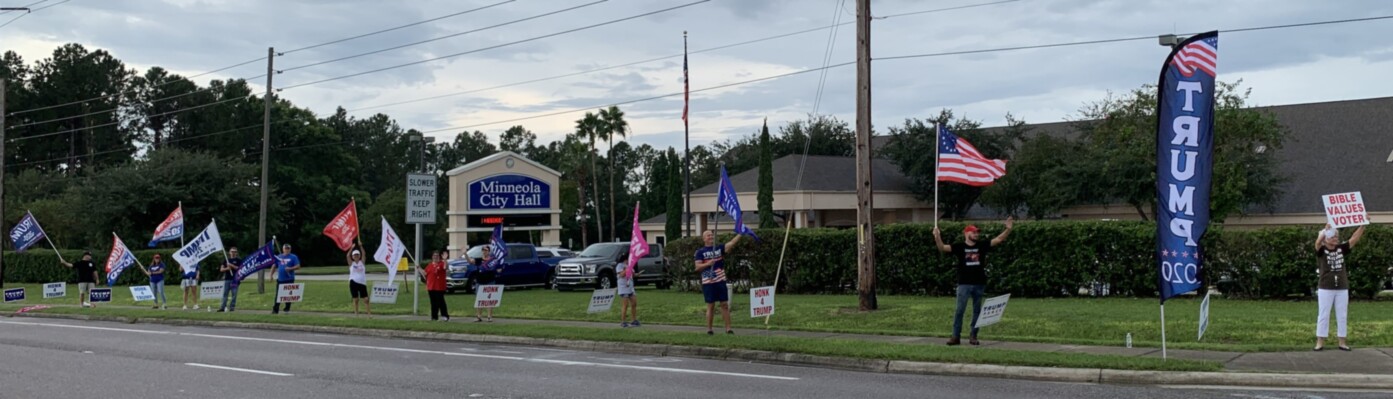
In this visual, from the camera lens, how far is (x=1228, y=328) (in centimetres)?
1566

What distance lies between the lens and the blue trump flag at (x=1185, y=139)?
1222 centimetres

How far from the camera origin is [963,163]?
61.6 feet

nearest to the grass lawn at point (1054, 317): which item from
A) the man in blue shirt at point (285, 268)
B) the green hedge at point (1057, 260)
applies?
the green hedge at point (1057, 260)

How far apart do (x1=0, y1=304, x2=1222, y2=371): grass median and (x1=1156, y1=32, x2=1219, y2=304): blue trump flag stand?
1.48 metres

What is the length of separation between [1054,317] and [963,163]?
2830mm

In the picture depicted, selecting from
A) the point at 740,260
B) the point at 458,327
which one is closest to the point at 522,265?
the point at 740,260

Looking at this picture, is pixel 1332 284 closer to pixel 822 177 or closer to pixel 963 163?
pixel 963 163

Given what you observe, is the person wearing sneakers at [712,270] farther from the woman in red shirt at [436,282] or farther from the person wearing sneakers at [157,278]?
the person wearing sneakers at [157,278]

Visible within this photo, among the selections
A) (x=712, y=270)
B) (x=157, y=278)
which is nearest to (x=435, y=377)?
(x=712, y=270)

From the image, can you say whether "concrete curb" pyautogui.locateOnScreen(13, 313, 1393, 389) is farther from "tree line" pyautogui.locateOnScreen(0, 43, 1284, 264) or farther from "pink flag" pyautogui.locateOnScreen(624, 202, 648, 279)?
"tree line" pyautogui.locateOnScreen(0, 43, 1284, 264)

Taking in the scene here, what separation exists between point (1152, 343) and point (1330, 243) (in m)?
2.40

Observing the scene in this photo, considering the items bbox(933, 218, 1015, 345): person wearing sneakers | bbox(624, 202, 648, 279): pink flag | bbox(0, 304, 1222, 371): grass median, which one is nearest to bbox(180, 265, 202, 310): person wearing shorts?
bbox(0, 304, 1222, 371): grass median

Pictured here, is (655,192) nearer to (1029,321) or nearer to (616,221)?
(616,221)

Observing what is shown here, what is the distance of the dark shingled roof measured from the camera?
166ft
